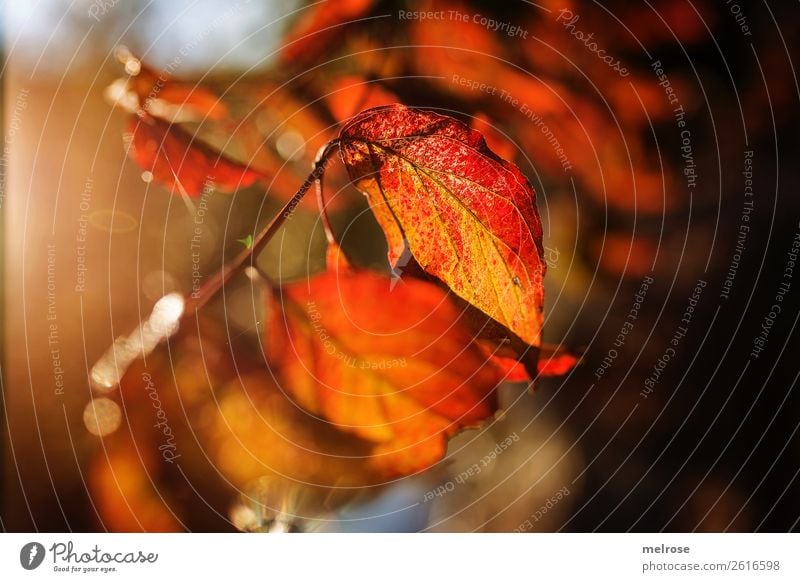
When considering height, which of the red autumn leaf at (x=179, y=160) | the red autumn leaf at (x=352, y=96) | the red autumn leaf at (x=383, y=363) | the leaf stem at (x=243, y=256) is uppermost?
the red autumn leaf at (x=352, y=96)

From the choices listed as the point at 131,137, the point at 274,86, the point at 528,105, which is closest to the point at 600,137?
the point at 528,105

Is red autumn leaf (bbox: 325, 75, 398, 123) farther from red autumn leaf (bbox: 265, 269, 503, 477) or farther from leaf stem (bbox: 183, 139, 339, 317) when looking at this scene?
red autumn leaf (bbox: 265, 269, 503, 477)

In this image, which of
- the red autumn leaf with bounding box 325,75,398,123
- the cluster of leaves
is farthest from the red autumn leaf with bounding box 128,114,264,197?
the red autumn leaf with bounding box 325,75,398,123

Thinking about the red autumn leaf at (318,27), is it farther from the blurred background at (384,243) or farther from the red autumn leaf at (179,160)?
the red autumn leaf at (179,160)

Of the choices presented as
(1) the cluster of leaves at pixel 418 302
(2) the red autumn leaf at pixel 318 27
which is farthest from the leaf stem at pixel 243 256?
(2) the red autumn leaf at pixel 318 27

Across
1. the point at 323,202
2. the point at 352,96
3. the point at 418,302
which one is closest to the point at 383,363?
the point at 418,302

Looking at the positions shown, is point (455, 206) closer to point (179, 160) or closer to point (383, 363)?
point (383, 363)
